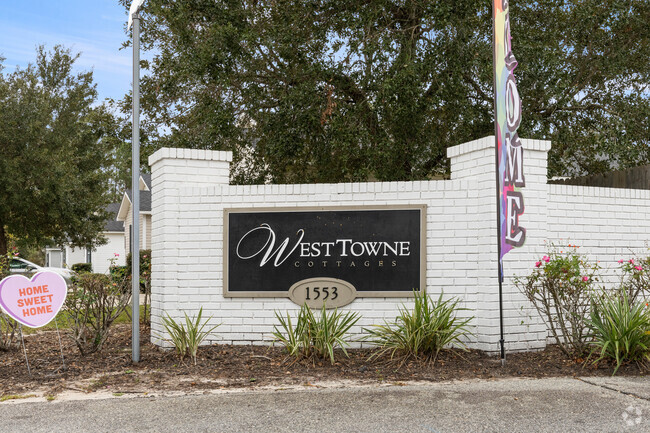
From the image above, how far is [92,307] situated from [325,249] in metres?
3.10

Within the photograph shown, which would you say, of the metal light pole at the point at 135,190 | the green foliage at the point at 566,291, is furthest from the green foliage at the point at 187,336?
the green foliage at the point at 566,291

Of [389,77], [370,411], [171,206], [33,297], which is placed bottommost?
[370,411]

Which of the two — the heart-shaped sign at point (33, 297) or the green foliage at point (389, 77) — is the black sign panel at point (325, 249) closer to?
the heart-shaped sign at point (33, 297)

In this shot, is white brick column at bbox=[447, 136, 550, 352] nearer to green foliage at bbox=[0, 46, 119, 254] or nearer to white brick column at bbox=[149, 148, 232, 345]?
white brick column at bbox=[149, 148, 232, 345]

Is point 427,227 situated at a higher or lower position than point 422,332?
higher

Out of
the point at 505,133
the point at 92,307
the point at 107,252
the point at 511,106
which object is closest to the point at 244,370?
the point at 92,307

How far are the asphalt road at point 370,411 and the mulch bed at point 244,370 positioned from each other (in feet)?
1.63

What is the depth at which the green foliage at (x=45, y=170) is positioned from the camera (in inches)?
841

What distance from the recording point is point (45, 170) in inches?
843

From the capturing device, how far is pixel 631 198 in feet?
29.0

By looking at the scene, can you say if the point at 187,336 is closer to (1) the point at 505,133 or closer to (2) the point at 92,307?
(2) the point at 92,307

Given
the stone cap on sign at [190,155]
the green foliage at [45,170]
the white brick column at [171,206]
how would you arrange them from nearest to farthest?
1. the white brick column at [171,206]
2. the stone cap on sign at [190,155]
3. the green foliage at [45,170]

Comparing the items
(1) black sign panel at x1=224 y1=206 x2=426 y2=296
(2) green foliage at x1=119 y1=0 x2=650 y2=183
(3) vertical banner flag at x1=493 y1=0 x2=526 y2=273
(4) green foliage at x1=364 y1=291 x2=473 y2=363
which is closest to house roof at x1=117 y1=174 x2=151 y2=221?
(2) green foliage at x1=119 y1=0 x2=650 y2=183

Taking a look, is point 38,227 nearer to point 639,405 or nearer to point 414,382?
point 414,382
